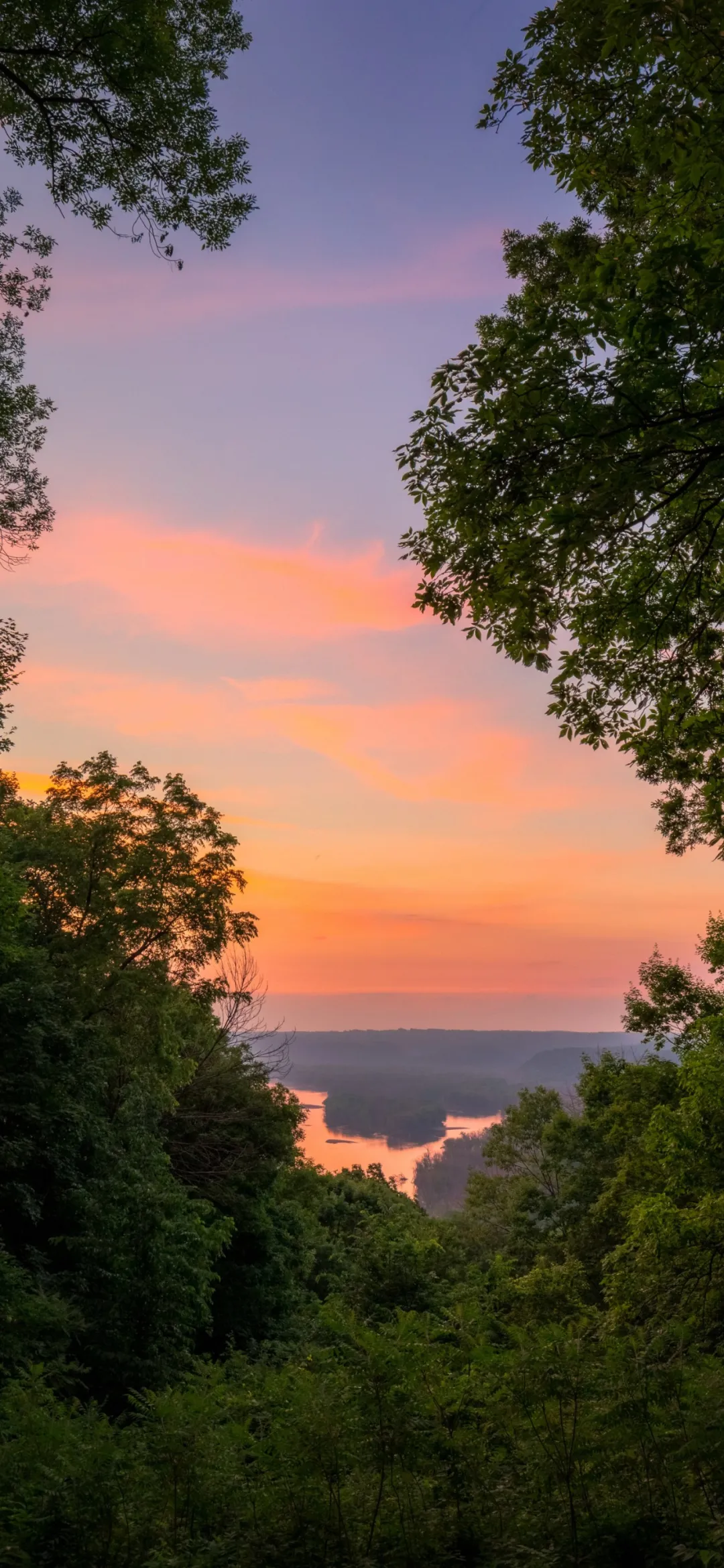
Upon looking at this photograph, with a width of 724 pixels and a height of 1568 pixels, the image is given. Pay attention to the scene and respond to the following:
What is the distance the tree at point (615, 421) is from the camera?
4016 mm

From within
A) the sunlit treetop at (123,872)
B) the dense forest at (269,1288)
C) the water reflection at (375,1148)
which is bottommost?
the water reflection at (375,1148)

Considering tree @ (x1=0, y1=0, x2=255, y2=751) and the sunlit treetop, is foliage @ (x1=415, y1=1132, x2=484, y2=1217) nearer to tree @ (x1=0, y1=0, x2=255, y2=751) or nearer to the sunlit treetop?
the sunlit treetop

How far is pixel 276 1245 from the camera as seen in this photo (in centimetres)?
2306

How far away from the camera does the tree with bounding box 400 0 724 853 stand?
158 inches

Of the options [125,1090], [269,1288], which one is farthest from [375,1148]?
[125,1090]

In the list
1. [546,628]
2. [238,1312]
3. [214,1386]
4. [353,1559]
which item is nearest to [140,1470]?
[353,1559]

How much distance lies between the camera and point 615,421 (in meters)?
4.24

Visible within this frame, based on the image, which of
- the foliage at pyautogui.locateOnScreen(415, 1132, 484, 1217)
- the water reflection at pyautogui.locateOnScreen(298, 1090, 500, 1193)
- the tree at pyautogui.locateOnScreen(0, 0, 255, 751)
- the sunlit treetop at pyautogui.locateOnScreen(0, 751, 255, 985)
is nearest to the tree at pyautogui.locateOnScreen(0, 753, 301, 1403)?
the sunlit treetop at pyautogui.locateOnScreen(0, 751, 255, 985)

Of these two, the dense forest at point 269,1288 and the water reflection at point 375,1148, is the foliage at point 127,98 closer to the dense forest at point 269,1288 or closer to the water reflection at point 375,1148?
the dense forest at point 269,1288

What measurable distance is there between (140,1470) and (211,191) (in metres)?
10.5

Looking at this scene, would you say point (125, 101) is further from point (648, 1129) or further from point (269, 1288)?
point (269, 1288)

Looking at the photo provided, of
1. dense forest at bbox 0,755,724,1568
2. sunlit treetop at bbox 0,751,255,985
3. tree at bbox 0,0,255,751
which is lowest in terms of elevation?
dense forest at bbox 0,755,724,1568

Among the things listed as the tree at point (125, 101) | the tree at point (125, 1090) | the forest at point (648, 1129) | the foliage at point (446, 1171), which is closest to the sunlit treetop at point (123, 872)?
the tree at point (125, 1090)

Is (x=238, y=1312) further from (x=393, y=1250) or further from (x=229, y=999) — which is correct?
(x=229, y=999)
